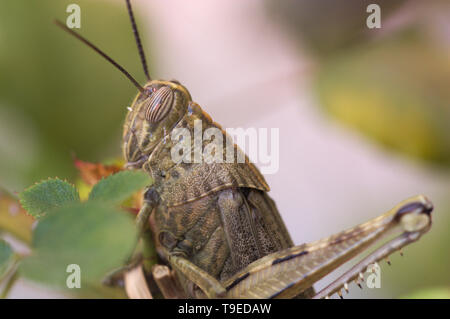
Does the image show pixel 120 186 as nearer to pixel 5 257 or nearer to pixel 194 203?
pixel 5 257

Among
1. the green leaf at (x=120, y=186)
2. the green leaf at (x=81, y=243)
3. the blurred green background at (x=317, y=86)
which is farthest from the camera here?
the blurred green background at (x=317, y=86)

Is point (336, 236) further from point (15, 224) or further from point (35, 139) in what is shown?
point (35, 139)

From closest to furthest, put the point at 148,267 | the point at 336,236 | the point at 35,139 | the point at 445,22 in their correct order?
1. the point at 336,236
2. the point at 148,267
3. the point at 35,139
4. the point at 445,22

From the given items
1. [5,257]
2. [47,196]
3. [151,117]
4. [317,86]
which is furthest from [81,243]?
[317,86]

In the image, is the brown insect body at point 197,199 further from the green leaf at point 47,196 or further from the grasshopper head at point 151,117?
the green leaf at point 47,196

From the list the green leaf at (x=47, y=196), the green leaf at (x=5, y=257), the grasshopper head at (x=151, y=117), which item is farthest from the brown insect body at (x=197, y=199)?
the green leaf at (x=5, y=257)

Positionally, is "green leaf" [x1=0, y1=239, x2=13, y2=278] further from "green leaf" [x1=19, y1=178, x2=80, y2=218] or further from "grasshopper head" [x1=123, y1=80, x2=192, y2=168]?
"grasshopper head" [x1=123, y1=80, x2=192, y2=168]
